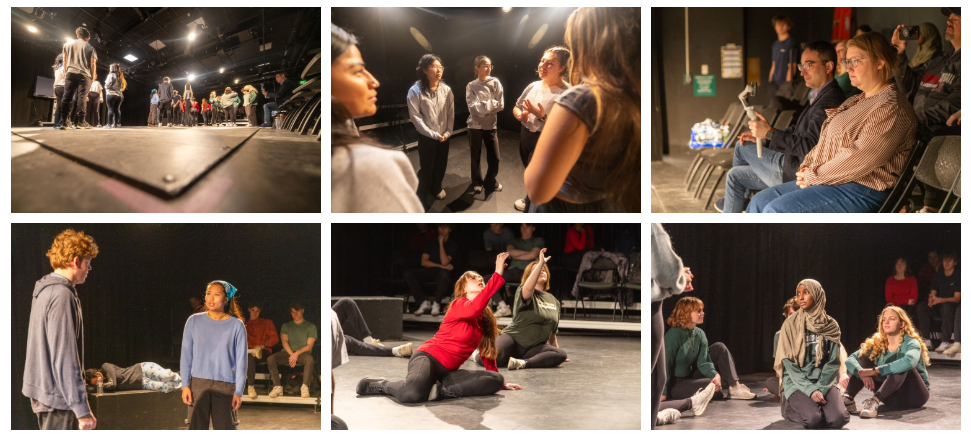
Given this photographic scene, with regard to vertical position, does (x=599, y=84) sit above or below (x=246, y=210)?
above

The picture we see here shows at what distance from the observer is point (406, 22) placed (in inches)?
178

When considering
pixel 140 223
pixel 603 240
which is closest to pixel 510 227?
pixel 603 240

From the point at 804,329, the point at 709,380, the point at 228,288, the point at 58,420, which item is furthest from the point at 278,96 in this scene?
the point at 804,329

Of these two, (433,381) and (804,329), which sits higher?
(804,329)

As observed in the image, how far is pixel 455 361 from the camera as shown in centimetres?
455

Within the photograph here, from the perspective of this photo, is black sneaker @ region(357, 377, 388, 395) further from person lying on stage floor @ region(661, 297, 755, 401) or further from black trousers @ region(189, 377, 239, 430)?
person lying on stage floor @ region(661, 297, 755, 401)

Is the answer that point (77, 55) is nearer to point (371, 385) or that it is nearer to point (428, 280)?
point (428, 280)

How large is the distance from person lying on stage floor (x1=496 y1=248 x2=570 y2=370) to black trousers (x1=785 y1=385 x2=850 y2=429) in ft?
3.34

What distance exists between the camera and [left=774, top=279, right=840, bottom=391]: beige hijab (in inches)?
179

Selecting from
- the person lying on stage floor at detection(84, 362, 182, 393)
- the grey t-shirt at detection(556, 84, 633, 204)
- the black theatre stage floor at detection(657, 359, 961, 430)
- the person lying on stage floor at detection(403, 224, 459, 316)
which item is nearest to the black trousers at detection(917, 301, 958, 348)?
the black theatre stage floor at detection(657, 359, 961, 430)

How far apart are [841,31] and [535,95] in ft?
4.45

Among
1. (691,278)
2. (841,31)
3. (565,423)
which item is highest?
(841,31)

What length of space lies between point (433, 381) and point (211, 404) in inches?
38.5

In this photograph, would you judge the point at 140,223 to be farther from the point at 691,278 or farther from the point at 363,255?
the point at 691,278
